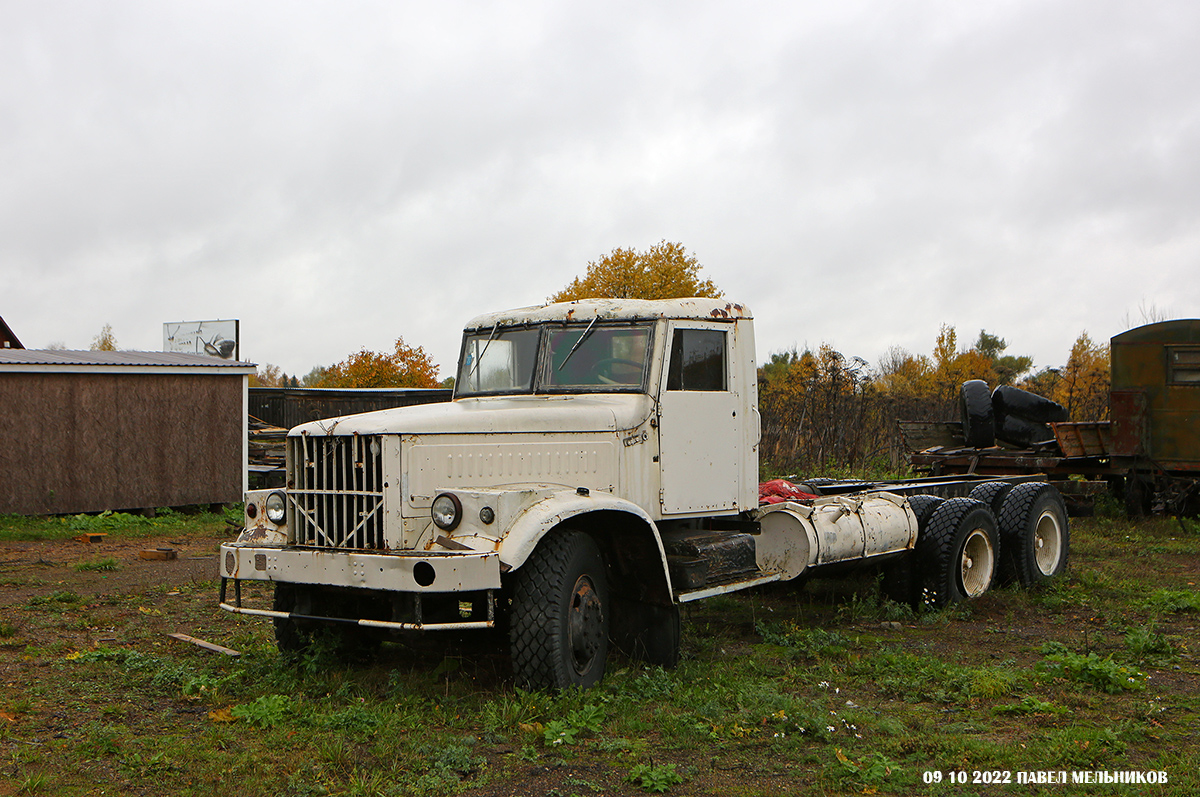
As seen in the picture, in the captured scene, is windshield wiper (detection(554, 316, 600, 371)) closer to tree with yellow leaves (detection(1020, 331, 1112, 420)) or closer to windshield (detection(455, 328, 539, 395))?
windshield (detection(455, 328, 539, 395))

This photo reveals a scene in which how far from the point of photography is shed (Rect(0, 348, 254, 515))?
15031 mm

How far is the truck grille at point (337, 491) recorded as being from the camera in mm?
5480

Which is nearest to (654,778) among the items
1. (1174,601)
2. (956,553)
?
(956,553)

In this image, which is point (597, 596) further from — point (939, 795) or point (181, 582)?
point (181, 582)

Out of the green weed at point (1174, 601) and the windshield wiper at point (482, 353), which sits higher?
the windshield wiper at point (482, 353)

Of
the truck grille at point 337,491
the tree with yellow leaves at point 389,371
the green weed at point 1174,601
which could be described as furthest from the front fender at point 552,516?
the tree with yellow leaves at point 389,371

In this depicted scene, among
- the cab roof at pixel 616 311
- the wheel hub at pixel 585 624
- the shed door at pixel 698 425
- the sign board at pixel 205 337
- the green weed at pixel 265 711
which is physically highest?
the sign board at pixel 205 337

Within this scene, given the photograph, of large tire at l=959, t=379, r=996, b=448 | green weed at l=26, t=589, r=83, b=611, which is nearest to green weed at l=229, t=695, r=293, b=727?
green weed at l=26, t=589, r=83, b=611

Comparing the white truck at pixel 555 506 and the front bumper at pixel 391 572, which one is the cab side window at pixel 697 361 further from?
the front bumper at pixel 391 572

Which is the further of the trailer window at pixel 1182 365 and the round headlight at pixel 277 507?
the trailer window at pixel 1182 365

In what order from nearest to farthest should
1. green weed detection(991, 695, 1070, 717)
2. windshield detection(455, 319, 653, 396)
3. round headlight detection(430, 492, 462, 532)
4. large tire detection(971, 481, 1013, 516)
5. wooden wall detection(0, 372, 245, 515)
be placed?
round headlight detection(430, 492, 462, 532) < green weed detection(991, 695, 1070, 717) < windshield detection(455, 319, 653, 396) < large tire detection(971, 481, 1013, 516) < wooden wall detection(0, 372, 245, 515)

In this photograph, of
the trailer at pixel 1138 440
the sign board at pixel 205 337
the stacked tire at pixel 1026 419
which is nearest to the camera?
the trailer at pixel 1138 440

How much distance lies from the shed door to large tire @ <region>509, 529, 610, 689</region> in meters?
1.08

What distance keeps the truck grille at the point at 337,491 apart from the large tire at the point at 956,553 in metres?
5.17
